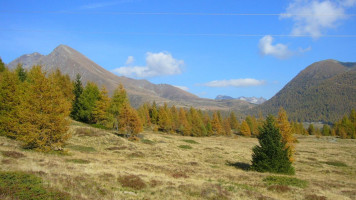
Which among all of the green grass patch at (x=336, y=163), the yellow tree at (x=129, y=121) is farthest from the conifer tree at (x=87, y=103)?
the green grass patch at (x=336, y=163)

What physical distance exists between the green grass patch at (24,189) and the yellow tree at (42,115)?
11.7 m

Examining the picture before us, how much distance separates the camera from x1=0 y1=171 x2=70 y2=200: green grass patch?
8.70 meters

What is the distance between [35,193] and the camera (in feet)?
30.2

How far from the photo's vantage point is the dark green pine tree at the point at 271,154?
2722cm

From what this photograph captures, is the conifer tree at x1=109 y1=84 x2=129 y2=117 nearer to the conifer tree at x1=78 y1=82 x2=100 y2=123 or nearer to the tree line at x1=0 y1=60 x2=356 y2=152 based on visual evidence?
the tree line at x1=0 y1=60 x2=356 y2=152

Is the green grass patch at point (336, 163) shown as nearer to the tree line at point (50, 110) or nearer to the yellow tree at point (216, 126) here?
the tree line at point (50, 110)

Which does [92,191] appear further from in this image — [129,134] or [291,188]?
[129,134]

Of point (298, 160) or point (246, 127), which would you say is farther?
point (246, 127)

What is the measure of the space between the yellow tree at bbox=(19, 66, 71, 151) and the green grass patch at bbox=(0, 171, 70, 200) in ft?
38.4

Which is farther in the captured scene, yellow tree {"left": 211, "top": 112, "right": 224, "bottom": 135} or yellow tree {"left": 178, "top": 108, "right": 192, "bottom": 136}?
yellow tree {"left": 211, "top": 112, "right": 224, "bottom": 135}

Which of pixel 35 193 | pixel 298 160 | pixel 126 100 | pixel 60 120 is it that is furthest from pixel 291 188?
pixel 126 100

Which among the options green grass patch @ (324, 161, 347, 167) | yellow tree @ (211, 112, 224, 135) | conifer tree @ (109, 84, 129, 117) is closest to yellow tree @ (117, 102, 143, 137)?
conifer tree @ (109, 84, 129, 117)

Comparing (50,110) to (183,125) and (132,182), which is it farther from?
(183,125)

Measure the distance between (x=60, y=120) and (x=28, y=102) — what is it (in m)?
3.42
